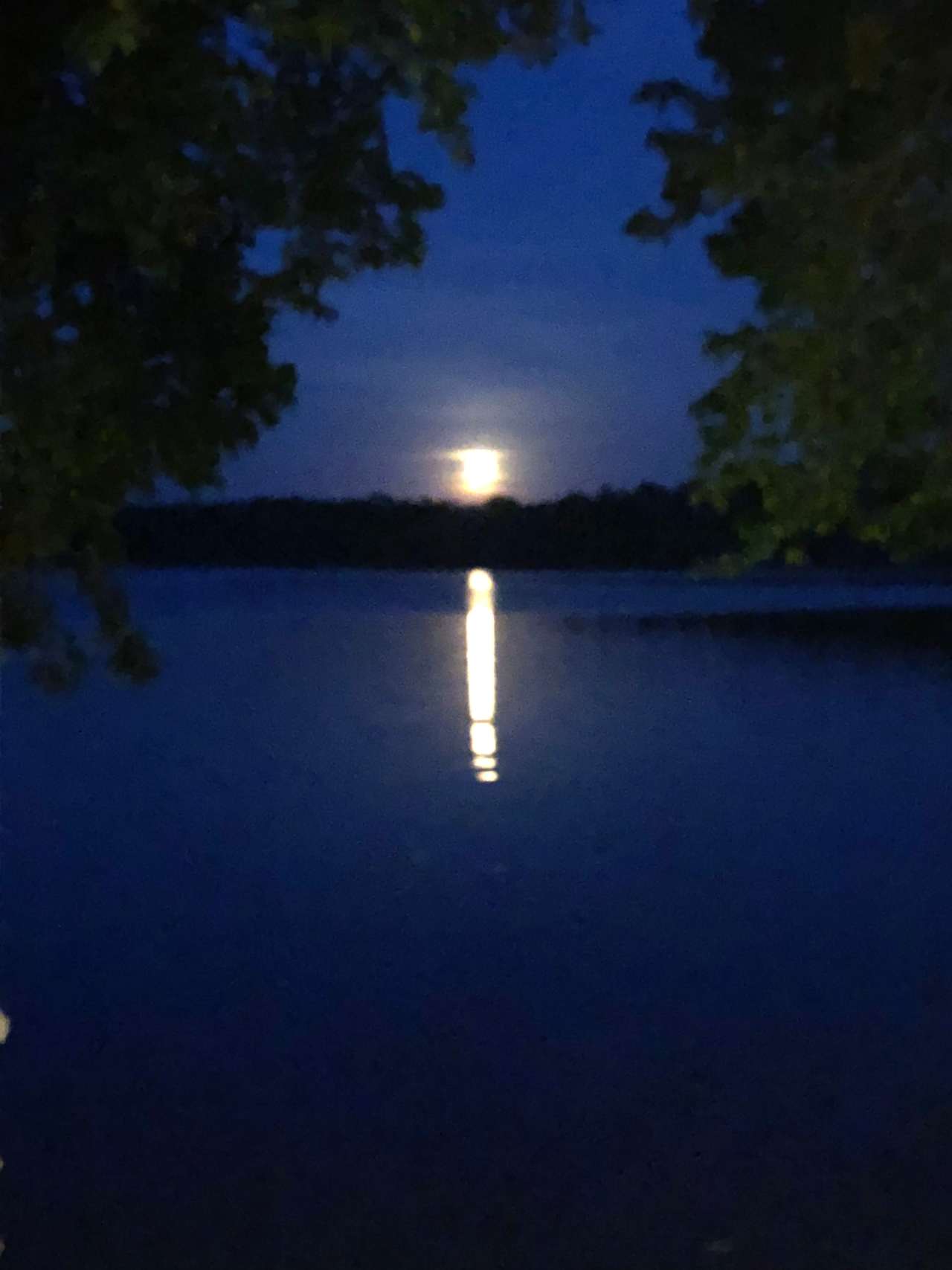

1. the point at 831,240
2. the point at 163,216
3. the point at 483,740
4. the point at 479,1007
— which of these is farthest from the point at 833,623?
the point at 163,216

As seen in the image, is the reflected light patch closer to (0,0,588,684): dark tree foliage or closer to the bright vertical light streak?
the bright vertical light streak

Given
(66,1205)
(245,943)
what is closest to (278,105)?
(66,1205)

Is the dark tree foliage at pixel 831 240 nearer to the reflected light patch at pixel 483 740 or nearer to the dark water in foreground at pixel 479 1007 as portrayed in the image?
the dark water in foreground at pixel 479 1007

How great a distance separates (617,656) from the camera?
3553 cm

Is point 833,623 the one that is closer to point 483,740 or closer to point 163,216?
point 483,740

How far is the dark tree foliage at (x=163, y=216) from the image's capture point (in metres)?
4.10

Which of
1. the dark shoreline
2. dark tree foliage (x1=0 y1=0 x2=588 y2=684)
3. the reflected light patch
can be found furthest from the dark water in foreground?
the dark shoreline

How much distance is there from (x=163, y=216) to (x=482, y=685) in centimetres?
2384

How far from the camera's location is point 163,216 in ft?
13.3

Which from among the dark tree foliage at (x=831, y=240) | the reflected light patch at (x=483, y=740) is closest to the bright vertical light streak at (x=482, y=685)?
the reflected light patch at (x=483, y=740)

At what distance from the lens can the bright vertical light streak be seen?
18234mm

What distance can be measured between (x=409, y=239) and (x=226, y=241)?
752mm

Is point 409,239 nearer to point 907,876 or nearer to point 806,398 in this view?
point 806,398

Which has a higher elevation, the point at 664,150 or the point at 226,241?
the point at 664,150
